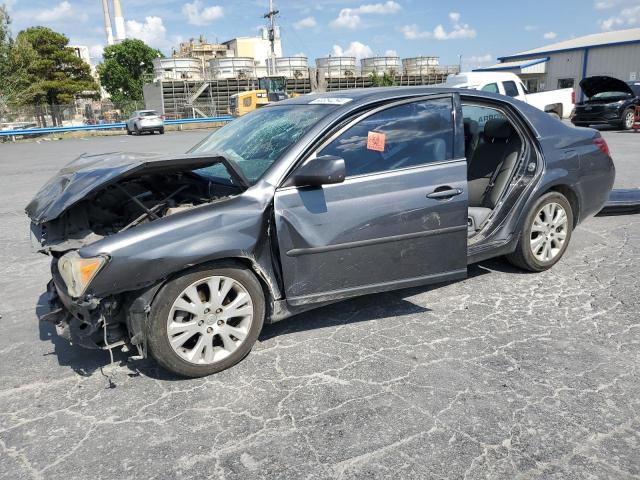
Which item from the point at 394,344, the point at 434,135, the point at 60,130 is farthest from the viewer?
the point at 60,130

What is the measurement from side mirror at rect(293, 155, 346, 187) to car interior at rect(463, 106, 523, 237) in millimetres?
1670

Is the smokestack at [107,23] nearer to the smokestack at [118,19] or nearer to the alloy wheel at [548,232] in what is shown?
the smokestack at [118,19]

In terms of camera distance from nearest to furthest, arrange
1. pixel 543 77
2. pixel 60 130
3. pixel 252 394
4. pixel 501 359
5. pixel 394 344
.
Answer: pixel 252 394 < pixel 501 359 < pixel 394 344 < pixel 60 130 < pixel 543 77

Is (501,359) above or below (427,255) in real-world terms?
below

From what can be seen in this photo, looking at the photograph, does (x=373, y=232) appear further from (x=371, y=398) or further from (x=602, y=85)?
(x=602, y=85)

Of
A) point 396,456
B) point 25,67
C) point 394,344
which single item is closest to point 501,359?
point 394,344

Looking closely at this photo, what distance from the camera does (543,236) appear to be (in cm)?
464

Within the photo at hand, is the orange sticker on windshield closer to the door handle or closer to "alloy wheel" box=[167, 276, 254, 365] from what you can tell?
the door handle

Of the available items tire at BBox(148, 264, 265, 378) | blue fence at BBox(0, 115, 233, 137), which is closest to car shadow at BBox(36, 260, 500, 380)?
tire at BBox(148, 264, 265, 378)

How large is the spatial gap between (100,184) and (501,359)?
2647 mm

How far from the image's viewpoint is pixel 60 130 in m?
33.7

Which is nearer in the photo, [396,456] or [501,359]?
[396,456]

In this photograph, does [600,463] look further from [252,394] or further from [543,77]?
[543,77]

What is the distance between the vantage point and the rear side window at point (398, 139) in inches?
139
